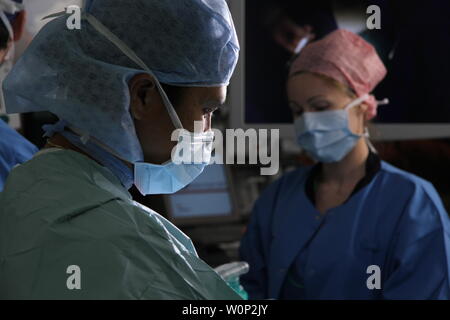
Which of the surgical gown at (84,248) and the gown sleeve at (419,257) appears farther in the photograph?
the gown sleeve at (419,257)

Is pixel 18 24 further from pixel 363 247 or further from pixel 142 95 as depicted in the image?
pixel 363 247

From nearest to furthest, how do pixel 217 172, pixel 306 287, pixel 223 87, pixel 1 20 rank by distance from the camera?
pixel 223 87, pixel 1 20, pixel 306 287, pixel 217 172

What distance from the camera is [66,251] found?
77cm

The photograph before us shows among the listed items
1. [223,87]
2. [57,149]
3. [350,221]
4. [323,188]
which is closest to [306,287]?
[350,221]

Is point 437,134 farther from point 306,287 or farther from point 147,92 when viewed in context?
point 147,92

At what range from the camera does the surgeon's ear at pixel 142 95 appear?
3.17 feet

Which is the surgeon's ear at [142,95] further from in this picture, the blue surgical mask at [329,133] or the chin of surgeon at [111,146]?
the blue surgical mask at [329,133]

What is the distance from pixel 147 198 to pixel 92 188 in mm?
1773

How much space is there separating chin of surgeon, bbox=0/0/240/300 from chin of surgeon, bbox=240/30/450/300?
0.84m

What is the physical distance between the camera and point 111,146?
0.97 meters

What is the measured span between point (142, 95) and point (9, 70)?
66cm

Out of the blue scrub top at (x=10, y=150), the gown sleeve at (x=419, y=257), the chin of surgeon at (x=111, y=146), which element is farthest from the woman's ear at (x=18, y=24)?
the gown sleeve at (x=419, y=257)

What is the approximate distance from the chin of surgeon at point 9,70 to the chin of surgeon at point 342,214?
0.84m

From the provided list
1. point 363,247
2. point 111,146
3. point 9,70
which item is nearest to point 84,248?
point 111,146
